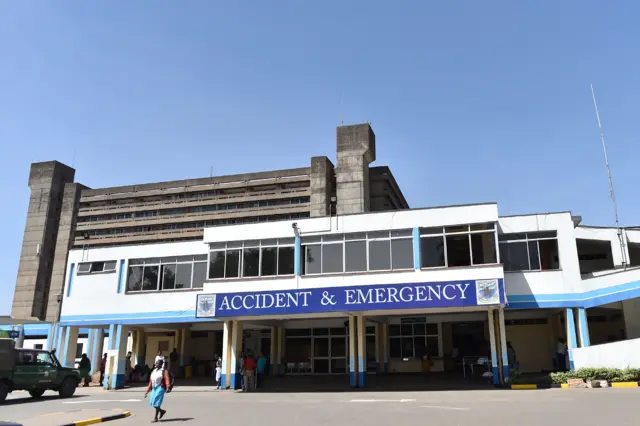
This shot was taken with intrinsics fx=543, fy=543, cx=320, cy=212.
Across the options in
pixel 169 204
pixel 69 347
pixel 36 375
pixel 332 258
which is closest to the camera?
pixel 36 375

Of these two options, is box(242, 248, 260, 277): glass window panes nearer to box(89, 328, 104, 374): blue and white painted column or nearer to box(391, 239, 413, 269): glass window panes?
box(391, 239, 413, 269): glass window panes

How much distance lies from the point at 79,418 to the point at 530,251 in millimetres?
18257

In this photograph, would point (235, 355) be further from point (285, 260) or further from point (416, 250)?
point (416, 250)

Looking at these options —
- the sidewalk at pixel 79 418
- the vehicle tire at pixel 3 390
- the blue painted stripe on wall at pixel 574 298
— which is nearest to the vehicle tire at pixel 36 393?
the vehicle tire at pixel 3 390

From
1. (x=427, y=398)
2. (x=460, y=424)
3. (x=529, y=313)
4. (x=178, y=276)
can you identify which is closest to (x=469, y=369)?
(x=529, y=313)

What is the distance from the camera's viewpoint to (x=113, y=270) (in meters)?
28.5

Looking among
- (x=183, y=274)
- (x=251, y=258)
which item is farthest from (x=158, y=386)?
(x=183, y=274)

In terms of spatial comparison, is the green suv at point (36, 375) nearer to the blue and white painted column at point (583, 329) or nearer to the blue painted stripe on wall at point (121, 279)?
the blue painted stripe on wall at point (121, 279)

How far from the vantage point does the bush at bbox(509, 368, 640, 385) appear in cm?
1872

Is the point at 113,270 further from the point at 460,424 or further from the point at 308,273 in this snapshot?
the point at 460,424

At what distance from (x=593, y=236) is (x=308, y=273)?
13.7m

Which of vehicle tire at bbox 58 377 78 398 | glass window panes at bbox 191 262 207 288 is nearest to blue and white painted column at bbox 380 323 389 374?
glass window panes at bbox 191 262 207 288

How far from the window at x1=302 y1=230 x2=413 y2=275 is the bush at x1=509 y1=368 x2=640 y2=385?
6.12 meters

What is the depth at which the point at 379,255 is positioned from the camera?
23031 mm
